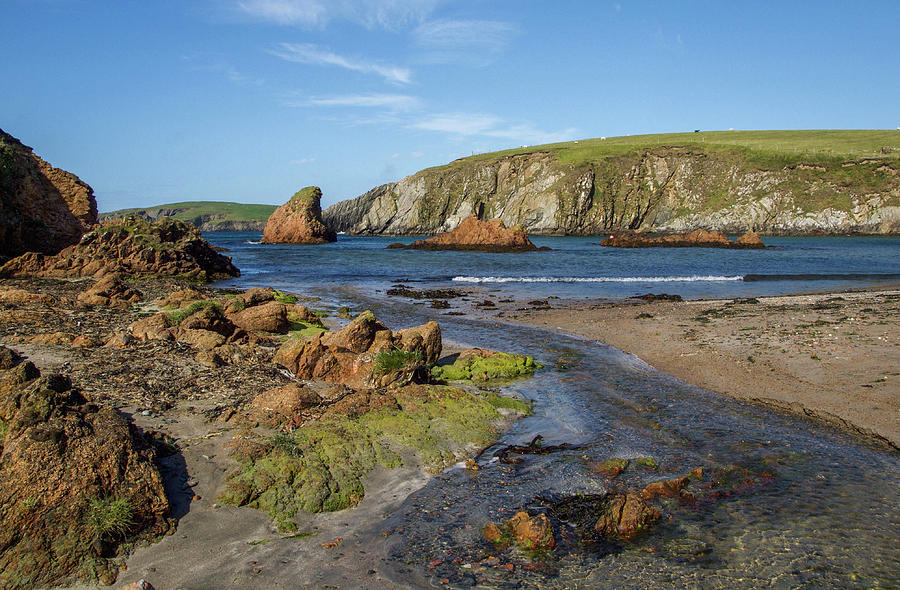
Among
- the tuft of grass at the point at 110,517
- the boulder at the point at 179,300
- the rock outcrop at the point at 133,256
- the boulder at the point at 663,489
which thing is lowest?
the boulder at the point at 663,489

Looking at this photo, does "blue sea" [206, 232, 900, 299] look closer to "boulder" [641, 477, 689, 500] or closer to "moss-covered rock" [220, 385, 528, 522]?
"moss-covered rock" [220, 385, 528, 522]

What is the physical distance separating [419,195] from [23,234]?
4216 inches

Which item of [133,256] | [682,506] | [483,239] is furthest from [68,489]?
[483,239]

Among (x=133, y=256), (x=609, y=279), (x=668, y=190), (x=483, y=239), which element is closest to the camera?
(x=133, y=256)

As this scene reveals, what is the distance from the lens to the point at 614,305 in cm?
2364

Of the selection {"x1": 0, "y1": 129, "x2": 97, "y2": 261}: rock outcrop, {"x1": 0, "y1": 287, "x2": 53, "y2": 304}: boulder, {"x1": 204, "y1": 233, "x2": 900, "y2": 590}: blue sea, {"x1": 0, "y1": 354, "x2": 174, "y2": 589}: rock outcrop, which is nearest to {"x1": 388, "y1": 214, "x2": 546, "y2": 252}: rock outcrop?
{"x1": 0, "y1": 129, "x2": 97, "y2": 261}: rock outcrop

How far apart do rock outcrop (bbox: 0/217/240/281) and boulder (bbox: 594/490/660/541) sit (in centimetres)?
2847

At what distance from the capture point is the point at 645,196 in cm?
11469

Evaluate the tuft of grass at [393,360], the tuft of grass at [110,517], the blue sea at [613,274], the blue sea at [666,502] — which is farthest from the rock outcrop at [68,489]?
the blue sea at [613,274]

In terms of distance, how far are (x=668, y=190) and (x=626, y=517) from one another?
391 feet

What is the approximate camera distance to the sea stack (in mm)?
103812

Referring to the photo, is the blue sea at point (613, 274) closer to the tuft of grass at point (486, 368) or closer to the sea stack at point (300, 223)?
the tuft of grass at point (486, 368)

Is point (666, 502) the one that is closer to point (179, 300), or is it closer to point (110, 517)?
point (110, 517)

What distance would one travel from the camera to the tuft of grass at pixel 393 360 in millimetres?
9883
